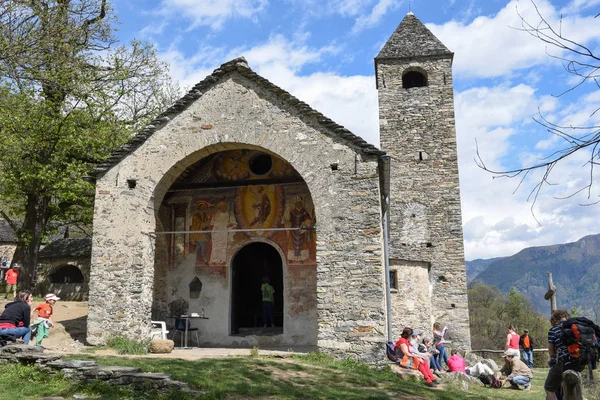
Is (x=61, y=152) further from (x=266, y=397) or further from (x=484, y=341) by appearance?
(x=484, y=341)

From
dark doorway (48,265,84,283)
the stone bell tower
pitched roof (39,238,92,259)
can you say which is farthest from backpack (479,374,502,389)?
dark doorway (48,265,84,283)

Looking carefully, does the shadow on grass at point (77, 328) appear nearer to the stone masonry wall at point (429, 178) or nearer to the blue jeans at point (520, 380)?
the blue jeans at point (520, 380)

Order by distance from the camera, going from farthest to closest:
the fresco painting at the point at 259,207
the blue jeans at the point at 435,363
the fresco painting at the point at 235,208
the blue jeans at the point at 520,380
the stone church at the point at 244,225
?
the fresco painting at the point at 259,207
the fresco painting at the point at 235,208
the blue jeans at the point at 435,363
the blue jeans at the point at 520,380
the stone church at the point at 244,225

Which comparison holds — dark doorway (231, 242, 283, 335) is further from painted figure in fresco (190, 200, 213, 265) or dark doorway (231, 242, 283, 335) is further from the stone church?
painted figure in fresco (190, 200, 213, 265)

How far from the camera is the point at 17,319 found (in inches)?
355

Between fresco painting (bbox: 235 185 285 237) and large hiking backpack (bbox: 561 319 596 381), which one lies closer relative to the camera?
large hiking backpack (bbox: 561 319 596 381)

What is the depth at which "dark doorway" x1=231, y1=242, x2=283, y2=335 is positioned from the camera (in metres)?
13.4

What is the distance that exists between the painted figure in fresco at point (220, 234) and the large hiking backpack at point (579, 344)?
28.6 ft

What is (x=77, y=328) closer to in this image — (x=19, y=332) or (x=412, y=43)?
(x=19, y=332)

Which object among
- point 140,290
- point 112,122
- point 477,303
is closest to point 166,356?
point 140,290

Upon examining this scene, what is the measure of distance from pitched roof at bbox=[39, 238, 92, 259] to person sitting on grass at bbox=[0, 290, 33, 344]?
13.4m

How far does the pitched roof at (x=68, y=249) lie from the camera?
73.3 feet

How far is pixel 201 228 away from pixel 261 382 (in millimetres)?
6246

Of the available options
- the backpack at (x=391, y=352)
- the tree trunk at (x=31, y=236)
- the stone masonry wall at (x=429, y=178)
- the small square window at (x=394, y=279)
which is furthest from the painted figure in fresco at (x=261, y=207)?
the tree trunk at (x=31, y=236)
